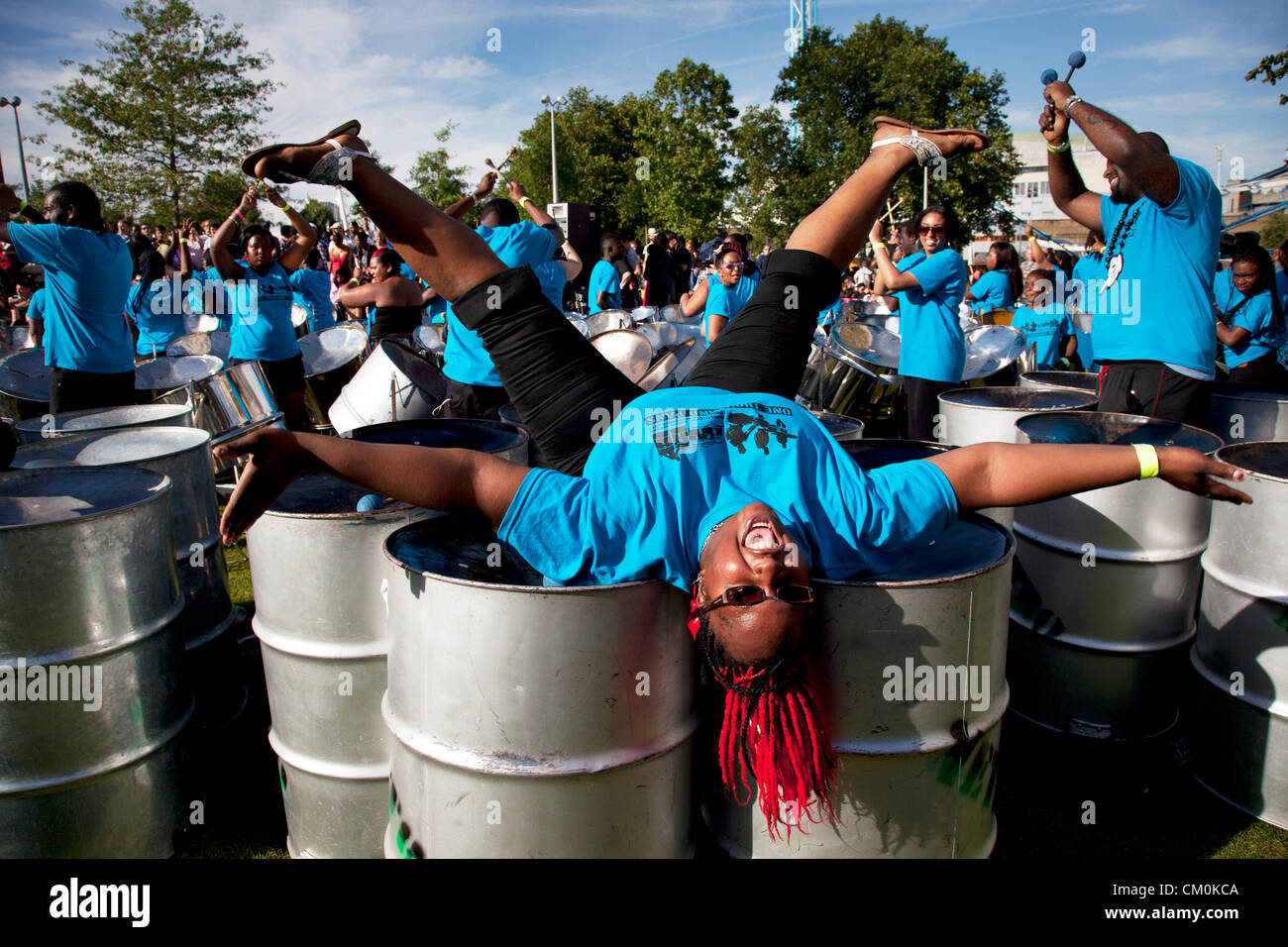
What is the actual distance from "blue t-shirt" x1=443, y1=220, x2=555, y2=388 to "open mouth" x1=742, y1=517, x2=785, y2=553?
2.21 metres

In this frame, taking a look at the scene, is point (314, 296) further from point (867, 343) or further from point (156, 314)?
point (867, 343)

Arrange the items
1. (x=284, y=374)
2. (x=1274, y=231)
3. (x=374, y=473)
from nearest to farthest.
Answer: (x=374, y=473), (x=284, y=374), (x=1274, y=231)

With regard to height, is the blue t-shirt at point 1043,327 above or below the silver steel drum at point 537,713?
above

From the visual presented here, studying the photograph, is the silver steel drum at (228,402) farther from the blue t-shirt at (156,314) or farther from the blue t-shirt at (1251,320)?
the blue t-shirt at (1251,320)

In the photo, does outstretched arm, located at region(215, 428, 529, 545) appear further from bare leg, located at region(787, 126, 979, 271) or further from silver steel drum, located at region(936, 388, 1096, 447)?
silver steel drum, located at region(936, 388, 1096, 447)

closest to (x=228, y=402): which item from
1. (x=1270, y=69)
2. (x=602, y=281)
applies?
(x=602, y=281)

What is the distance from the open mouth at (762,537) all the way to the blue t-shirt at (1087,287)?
1846 mm

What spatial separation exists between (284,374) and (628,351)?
7.31 ft

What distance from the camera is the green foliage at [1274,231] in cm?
2656

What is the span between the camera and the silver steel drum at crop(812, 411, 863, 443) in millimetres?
2834

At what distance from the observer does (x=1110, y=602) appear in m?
2.31

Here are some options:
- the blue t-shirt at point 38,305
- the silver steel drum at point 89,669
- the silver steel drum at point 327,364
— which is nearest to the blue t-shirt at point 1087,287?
the silver steel drum at point 89,669

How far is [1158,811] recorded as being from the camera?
2.17 meters
